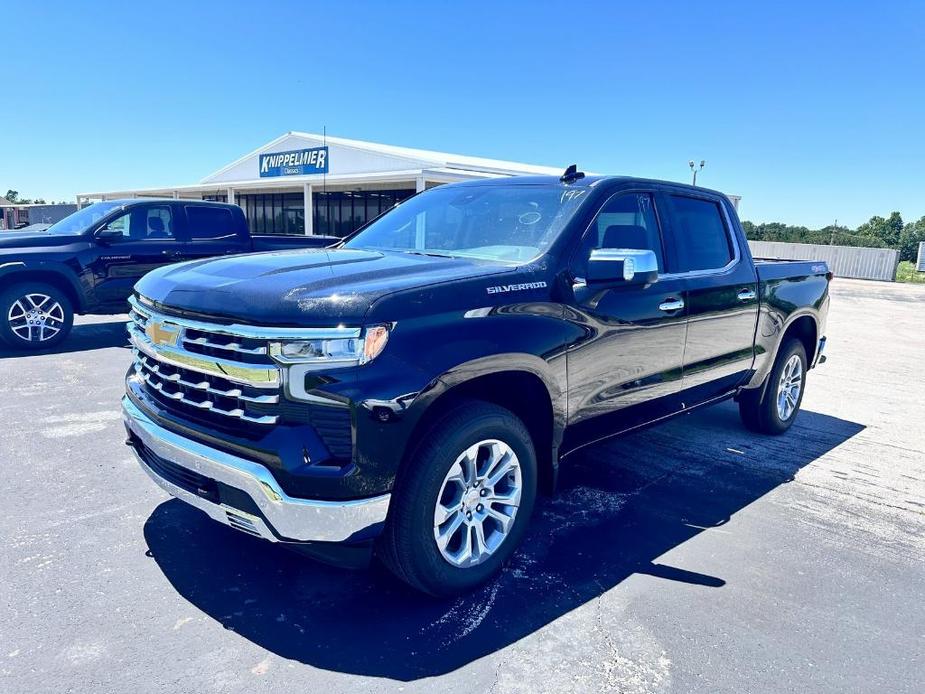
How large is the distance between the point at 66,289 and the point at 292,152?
83.1 feet

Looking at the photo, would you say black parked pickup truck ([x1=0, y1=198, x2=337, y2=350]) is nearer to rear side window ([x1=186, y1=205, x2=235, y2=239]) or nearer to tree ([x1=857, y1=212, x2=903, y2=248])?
rear side window ([x1=186, y1=205, x2=235, y2=239])

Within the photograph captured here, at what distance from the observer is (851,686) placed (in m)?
2.57

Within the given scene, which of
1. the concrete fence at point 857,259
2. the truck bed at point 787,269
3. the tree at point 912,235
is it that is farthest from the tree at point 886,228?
the truck bed at point 787,269

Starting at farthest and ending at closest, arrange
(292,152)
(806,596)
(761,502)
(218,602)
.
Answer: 1. (292,152)
2. (761,502)
3. (806,596)
4. (218,602)

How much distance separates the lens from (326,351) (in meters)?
2.53

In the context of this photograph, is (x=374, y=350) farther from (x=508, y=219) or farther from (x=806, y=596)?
(x=806, y=596)

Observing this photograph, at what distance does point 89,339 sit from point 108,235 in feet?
5.33

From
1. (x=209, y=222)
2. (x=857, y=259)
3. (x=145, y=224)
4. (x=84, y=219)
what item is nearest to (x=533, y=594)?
(x=145, y=224)

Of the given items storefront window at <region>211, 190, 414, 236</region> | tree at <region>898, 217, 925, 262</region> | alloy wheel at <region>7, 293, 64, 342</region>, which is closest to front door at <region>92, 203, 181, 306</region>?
alloy wheel at <region>7, 293, 64, 342</region>

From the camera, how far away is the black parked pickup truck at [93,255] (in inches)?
321

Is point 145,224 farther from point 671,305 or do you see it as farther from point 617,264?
point 617,264

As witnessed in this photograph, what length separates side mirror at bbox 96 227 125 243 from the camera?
28.5 feet

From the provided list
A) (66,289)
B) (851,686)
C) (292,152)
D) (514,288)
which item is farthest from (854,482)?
(292,152)

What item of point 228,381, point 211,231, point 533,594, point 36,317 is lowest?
point 533,594
